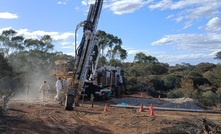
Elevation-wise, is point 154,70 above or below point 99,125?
above

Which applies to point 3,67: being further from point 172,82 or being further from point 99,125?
point 172,82

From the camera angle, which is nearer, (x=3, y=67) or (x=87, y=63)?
(x=87, y=63)

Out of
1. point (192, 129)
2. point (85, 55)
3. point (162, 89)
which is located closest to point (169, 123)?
point (192, 129)

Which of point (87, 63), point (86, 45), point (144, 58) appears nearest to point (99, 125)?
point (87, 63)

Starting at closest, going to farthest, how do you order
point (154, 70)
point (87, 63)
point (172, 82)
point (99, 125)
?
point (99, 125), point (87, 63), point (172, 82), point (154, 70)

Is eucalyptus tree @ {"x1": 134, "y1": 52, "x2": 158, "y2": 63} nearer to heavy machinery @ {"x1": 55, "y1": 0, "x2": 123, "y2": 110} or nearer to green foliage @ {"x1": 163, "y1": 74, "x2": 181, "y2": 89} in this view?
green foliage @ {"x1": 163, "y1": 74, "x2": 181, "y2": 89}

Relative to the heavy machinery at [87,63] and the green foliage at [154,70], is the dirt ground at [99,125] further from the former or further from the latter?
the green foliage at [154,70]

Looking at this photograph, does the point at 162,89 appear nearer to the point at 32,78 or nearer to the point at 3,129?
the point at 32,78

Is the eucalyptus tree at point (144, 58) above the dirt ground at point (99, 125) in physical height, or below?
above

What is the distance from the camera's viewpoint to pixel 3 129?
12555mm

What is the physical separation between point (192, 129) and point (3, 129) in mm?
6734

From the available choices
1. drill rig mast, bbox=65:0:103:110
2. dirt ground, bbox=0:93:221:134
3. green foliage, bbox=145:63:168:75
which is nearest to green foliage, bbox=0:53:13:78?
drill rig mast, bbox=65:0:103:110

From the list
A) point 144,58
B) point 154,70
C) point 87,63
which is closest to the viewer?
point 87,63

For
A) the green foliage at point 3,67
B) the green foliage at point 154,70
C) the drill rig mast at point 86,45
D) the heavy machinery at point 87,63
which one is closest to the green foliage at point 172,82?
the green foliage at point 154,70
